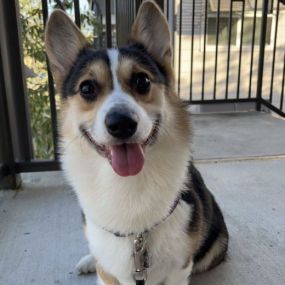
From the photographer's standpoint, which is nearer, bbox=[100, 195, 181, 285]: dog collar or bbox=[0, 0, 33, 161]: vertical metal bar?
bbox=[100, 195, 181, 285]: dog collar

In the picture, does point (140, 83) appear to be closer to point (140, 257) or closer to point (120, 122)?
point (120, 122)

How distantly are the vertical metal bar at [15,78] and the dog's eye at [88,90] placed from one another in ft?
4.25

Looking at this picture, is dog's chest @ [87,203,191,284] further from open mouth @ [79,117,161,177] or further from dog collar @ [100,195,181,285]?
open mouth @ [79,117,161,177]

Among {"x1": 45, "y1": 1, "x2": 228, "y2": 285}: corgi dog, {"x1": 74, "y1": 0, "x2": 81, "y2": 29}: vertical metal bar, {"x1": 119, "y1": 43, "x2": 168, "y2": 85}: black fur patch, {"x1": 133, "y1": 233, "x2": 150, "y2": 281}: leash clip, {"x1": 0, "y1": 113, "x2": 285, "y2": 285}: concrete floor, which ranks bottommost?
{"x1": 0, "y1": 113, "x2": 285, "y2": 285}: concrete floor

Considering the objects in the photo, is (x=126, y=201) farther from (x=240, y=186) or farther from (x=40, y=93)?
(x=40, y=93)

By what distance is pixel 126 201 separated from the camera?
1403 millimetres

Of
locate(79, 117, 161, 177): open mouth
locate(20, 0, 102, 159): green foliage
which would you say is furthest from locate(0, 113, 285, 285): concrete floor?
locate(79, 117, 161, 177): open mouth

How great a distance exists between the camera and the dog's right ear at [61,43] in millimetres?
1475

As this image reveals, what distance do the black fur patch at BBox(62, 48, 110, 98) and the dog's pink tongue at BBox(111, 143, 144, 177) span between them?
31 centimetres

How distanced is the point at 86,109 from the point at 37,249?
0.95m

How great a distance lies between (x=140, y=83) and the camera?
1367 millimetres

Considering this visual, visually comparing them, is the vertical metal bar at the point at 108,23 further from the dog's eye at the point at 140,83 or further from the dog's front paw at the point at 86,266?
the dog's front paw at the point at 86,266

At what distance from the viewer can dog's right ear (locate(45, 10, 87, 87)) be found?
1.47 m

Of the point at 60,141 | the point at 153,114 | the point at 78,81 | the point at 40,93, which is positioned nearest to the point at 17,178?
the point at 40,93
